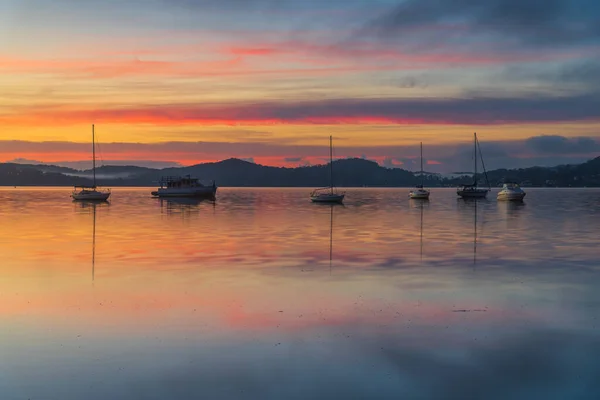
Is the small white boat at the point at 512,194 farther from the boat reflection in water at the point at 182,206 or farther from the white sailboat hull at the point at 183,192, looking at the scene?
the white sailboat hull at the point at 183,192

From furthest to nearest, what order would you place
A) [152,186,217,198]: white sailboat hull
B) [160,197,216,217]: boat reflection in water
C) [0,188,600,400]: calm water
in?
[152,186,217,198]: white sailboat hull, [160,197,216,217]: boat reflection in water, [0,188,600,400]: calm water

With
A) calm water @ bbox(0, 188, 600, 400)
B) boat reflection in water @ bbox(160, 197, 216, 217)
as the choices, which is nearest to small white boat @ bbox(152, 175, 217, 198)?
boat reflection in water @ bbox(160, 197, 216, 217)

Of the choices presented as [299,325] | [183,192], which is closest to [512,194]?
[183,192]

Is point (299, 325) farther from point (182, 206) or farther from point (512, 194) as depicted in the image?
point (512, 194)

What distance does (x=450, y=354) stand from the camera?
1585cm

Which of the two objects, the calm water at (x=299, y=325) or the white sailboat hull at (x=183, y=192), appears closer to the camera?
the calm water at (x=299, y=325)

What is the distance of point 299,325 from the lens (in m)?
19.0

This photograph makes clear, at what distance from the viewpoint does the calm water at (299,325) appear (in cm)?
1367

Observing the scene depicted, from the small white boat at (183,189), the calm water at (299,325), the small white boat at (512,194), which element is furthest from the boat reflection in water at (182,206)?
the small white boat at (512,194)

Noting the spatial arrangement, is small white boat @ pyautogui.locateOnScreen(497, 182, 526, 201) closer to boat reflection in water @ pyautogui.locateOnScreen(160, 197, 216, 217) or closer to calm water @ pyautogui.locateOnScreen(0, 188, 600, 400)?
boat reflection in water @ pyautogui.locateOnScreen(160, 197, 216, 217)

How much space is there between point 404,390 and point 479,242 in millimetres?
35131

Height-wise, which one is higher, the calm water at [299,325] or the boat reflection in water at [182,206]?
the calm water at [299,325]

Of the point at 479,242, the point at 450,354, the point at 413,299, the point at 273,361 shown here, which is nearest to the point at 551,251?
the point at 479,242

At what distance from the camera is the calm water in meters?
13.7
